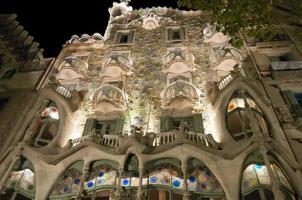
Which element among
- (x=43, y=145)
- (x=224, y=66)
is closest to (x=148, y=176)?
(x=43, y=145)

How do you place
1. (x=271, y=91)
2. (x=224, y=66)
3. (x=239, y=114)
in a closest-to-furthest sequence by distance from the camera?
(x=239, y=114)
(x=271, y=91)
(x=224, y=66)

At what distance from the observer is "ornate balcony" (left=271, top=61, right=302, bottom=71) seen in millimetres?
17938

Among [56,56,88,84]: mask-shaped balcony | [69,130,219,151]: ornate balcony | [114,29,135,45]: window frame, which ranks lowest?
[69,130,219,151]: ornate balcony

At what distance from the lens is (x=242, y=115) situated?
1508 centimetres

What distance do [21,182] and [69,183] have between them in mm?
2254

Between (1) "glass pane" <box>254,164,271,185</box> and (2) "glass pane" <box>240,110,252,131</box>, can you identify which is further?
(2) "glass pane" <box>240,110,252,131</box>

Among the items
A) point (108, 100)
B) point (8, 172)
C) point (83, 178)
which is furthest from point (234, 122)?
point (8, 172)

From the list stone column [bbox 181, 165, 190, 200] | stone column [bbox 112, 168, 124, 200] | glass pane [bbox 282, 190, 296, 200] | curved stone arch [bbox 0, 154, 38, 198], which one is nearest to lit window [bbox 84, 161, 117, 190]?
stone column [bbox 112, 168, 124, 200]

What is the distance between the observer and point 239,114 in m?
15.1

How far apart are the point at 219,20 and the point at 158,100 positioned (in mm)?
5930

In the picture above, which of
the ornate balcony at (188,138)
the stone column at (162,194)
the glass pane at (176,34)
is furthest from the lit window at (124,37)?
the stone column at (162,194)

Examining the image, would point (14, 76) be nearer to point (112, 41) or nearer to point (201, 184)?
point (112, 41)

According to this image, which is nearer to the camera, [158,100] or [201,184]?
[201,184]

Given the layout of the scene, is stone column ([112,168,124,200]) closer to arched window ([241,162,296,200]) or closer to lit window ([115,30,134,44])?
arched window ([241,162,296,200])
